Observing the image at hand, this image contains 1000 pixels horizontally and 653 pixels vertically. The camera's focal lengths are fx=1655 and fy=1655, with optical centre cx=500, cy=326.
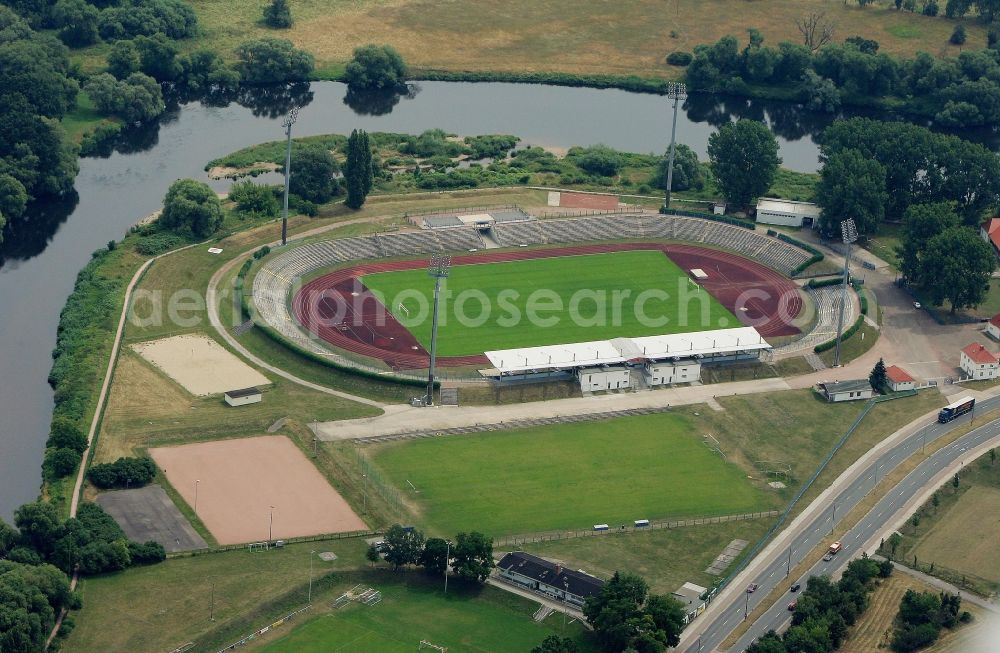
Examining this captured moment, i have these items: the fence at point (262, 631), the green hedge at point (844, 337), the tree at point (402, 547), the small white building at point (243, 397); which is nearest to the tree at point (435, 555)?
the tree at point (402, 547)

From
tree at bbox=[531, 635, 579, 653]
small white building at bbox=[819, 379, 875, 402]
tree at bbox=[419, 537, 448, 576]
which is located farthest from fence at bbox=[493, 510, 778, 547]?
small white building at bbox=[819, 379, 875, 402]

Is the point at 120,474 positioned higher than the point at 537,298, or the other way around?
the point at 537,298

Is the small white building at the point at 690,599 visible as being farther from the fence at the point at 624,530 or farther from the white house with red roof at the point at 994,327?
the white house with red roof at the point at 994,327

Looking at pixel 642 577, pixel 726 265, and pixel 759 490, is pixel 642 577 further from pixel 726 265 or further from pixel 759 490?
pixel 726 265

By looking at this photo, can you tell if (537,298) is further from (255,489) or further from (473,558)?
(473,558)

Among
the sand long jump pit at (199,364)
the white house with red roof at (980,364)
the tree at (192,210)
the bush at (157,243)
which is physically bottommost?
the sand long jump pit at (199,364)

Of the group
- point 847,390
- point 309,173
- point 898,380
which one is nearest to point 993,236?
point 898,380

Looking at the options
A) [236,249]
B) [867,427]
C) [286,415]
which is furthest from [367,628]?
[236,249]

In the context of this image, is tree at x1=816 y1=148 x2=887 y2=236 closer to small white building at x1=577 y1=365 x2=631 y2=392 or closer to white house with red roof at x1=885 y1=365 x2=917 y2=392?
white house with red roof at x1=885 y1=365 x2=917 y2=392
